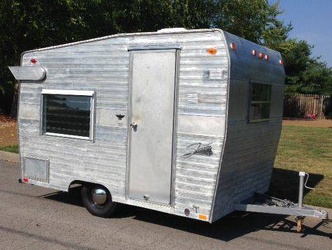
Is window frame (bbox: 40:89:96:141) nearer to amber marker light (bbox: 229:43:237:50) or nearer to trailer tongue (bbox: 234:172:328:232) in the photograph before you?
amber marker light (bbox: 229:43:237:50)

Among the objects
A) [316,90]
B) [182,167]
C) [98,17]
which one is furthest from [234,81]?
[316,90]

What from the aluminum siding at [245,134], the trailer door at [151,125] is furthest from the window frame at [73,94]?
the aluminum siding at [245,134]

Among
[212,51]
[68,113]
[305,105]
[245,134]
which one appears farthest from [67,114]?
[305,105]

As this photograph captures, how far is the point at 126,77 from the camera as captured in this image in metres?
6.07

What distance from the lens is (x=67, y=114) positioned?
6.73m

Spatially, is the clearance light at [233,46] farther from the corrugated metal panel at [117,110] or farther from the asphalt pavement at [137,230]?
the asphalt pavement at [137,230]

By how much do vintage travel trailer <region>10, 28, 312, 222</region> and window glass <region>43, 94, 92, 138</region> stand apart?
17 mm

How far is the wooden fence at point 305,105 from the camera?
3431 cm

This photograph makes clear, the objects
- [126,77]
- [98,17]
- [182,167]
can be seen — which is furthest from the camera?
[98,17]

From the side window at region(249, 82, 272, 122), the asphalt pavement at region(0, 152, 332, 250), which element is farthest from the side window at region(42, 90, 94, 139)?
the side window at region(249, 82, 272, 122)

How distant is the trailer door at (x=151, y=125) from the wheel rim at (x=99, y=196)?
55 cm

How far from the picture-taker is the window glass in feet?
21.4

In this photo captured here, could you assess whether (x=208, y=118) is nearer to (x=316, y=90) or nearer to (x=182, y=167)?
(x=182, y=167)

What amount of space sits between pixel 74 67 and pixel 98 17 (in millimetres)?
11907
